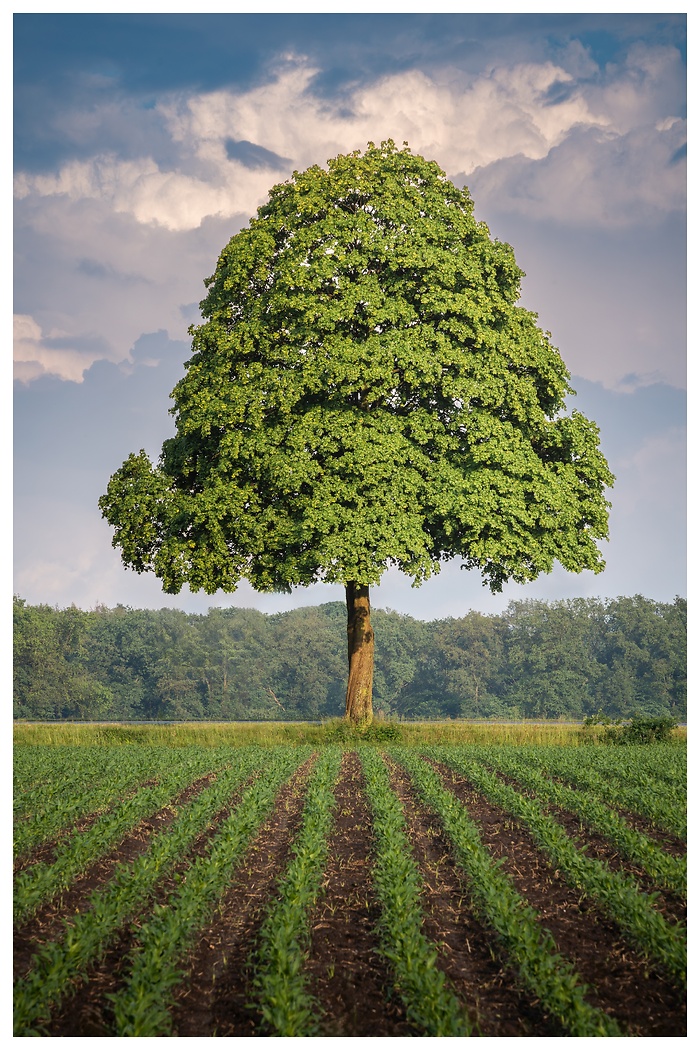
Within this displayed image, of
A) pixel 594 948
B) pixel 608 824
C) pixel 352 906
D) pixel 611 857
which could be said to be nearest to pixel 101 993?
pixel 352 906

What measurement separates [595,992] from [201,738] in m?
19.1

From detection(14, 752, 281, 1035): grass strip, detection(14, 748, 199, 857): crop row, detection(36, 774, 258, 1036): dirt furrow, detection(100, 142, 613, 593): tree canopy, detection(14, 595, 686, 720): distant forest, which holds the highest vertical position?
detection(100, 142, 613, 593): tree canopy

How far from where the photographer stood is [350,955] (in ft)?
26.8

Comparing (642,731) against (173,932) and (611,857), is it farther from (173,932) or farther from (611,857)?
(173,932)

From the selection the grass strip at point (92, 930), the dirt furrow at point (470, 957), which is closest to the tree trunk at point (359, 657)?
the grass strip at point (92, 930)

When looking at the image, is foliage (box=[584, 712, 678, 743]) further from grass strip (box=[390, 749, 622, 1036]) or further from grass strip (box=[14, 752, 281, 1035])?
grass strip (box=[14, 752, 281, 1035])

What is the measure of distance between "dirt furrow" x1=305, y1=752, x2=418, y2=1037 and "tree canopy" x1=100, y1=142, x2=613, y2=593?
11808 mm

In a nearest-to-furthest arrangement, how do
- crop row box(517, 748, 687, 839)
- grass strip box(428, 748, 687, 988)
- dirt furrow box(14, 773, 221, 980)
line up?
1. grass strip box(428, 748, 687, 988)
2. dirt furrow box(14, 773, 221, 980)
3. crop row box(517, 748, 687, 839)

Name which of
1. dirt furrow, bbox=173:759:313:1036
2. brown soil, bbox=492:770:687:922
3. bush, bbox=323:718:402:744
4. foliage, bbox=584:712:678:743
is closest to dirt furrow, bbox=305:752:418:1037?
dirt furrow, bbox=173:759:313:1036

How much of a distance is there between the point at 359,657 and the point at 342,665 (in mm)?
57673

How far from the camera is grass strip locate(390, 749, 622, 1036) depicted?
263 inches

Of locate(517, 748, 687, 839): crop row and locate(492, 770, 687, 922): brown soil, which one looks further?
locate(517, 748, 687, 839): crop row

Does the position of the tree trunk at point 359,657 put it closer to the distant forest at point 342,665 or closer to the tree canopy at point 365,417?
the tree canopy at point 365,417

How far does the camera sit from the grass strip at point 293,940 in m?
6.66
